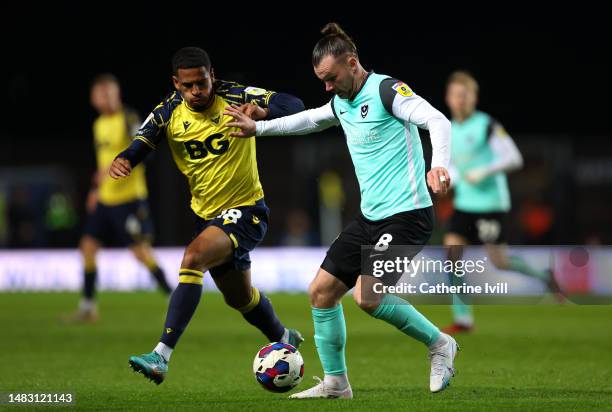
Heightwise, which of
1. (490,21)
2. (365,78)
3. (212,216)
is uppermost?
(490,21)

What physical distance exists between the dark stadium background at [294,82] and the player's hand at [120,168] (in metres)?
13.2

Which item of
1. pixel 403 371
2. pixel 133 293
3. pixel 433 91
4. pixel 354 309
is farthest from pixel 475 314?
pixel 433 91

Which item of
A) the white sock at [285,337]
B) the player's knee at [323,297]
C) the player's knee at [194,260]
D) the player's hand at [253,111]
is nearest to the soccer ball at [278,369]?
the player's knee at [323,297]

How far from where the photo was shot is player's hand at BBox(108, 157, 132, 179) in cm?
665

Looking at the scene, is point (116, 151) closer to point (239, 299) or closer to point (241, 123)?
point (239, 299)

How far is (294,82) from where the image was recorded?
22438 millimetres

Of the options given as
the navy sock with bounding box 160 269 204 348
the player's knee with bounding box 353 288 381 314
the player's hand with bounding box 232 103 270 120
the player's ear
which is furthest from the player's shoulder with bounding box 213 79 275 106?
the player's knee with bounding box 353 288 381 314

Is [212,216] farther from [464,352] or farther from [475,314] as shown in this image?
[475,314]

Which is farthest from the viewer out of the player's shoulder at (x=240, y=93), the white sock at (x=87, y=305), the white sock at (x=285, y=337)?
the white sock at (x=87, y=305)

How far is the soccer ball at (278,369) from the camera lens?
633 centimetres

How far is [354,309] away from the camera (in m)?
13.9

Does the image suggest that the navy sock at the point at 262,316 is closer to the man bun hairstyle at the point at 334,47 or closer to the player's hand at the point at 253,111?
the player's hand at the point at 253,111

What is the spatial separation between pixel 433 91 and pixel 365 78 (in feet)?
49.8

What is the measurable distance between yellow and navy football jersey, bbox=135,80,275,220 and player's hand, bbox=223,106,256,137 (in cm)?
42
